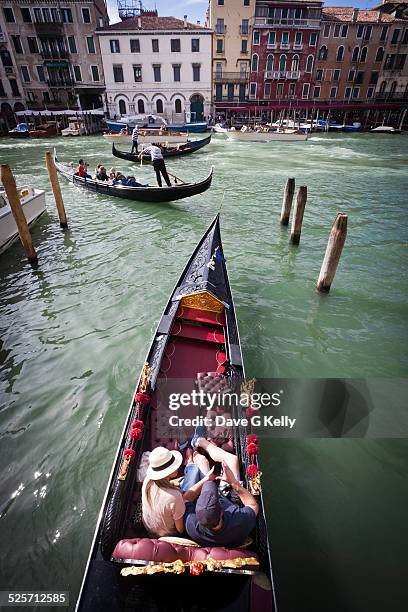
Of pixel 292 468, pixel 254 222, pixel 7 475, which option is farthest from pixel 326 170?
pixel 7 475

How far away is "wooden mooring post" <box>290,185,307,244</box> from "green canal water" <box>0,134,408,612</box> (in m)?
0.26

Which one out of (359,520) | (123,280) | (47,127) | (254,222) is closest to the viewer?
(359,520)

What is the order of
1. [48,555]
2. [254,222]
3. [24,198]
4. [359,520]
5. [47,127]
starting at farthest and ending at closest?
[47,127]
[254,222]
[24,198]
[359,520]
[48,555]

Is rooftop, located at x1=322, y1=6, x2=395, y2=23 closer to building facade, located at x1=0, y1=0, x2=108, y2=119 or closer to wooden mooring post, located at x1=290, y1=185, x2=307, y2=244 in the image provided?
building facade, located at x1=0, y1=0, x2=108, y2=119

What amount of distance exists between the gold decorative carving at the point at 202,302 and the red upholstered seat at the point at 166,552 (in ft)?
8.65

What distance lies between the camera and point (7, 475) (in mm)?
2863

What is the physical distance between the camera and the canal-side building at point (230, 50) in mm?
29328

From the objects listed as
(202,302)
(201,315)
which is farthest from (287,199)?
(201,315)

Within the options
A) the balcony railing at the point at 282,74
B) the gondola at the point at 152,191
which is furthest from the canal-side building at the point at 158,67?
the gondola at the point at 152,191

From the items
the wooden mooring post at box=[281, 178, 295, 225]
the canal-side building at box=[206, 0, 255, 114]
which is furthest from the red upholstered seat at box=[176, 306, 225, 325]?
the canal-side building at box=[206, 0, 255, 114]

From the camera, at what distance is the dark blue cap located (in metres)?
1.71

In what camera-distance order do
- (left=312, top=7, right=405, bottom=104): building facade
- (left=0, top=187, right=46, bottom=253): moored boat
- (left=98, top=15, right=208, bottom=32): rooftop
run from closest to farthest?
(left=0, top=187, right=46, bottom=253): moored boat, (left=98, top=15, right=208, bottom=32): rooftop, (left=312, top=7, right=405, bottom=104): building facade

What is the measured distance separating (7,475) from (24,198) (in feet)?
23.4

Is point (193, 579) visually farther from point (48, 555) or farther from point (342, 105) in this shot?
point (342, 105)
